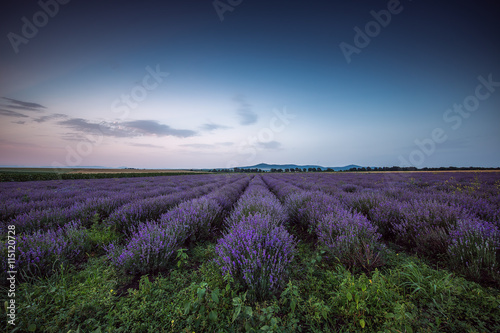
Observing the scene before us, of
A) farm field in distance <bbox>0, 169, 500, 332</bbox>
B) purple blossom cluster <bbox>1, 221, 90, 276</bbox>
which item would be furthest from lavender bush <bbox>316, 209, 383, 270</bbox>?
purple blossom cluster <bbox>1, 221, 90, 276</bbox>

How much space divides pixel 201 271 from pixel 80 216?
4061 millimetres

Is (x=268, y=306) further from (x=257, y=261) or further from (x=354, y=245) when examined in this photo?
(x=354, y=245)

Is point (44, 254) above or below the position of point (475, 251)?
below

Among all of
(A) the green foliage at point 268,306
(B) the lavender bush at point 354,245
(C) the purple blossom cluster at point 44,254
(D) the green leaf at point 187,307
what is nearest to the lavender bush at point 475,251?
(A) the green foliage at point 268,306

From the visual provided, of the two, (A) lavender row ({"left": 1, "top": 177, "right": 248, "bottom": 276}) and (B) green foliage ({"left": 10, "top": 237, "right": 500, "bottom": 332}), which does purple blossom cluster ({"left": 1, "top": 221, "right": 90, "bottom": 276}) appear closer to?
(A) lavender row ({"left": 1, "top": 177, "right": 248, "bottom": 276})

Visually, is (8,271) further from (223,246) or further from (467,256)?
(467,256)

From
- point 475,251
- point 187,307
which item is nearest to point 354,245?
point 475,251

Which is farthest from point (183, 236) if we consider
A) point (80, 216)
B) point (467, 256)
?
point (467, 256)

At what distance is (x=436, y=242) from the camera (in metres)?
2.55

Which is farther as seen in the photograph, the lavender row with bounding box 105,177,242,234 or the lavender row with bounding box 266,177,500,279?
the lavender row with bounding box 105,177,242,234

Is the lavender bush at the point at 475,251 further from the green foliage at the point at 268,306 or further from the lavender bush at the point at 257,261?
the lavender bush at the point at 257,261

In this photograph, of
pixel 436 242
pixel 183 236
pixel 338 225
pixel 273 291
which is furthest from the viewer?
pixel 183 236

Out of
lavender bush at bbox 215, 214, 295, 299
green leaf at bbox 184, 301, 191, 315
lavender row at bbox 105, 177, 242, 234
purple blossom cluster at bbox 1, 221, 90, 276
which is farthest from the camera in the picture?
lavender row at bbox 105, 177, 242, 234

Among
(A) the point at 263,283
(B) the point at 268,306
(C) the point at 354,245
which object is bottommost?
(B) the point at 268,306
